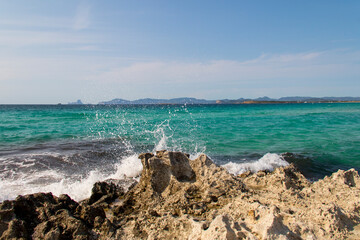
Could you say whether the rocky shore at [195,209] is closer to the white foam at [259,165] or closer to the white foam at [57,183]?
the white foam at [57,183]

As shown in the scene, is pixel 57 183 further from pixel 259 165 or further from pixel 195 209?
pixel 259 165

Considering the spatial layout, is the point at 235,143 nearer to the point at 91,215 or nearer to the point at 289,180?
the point at 289,180

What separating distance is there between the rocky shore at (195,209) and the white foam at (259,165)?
279 cm

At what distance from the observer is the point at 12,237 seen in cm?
337

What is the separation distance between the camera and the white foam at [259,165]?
842cm

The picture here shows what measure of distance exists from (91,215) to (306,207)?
3.28 meters

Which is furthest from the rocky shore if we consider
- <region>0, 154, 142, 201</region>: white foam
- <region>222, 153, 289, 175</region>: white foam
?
<region>222, 153, 289, 175</region>: white foam

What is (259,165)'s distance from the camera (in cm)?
898

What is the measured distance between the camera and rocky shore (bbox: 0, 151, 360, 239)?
315 centimetres

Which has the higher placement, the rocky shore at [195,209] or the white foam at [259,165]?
the rocky shore at [195,209]

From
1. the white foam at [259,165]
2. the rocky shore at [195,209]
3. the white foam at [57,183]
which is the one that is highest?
the rocky shore at [195,209]

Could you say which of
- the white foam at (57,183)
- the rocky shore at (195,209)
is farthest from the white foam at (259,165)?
the white foam at (57,183)

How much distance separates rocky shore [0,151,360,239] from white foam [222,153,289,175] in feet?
9.15

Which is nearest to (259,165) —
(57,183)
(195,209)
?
(195,209)
